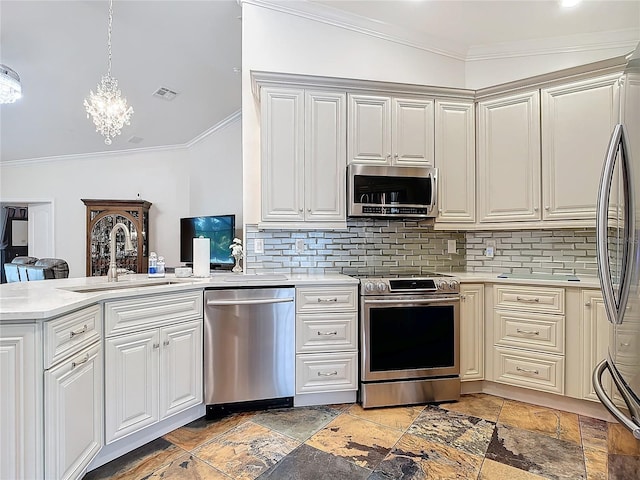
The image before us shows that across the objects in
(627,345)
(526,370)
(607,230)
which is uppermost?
(607,230)

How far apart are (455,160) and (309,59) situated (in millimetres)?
1587

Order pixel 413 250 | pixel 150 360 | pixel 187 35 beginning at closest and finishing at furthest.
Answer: pixel 150 360 < pixel 413 250 < pixel 187 35

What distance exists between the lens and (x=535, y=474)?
1839 mm

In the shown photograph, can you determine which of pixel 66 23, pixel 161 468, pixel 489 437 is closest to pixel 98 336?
pixel 161 468

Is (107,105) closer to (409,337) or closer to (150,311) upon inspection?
(150,311)

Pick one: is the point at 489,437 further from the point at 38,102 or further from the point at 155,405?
the point at 38,102

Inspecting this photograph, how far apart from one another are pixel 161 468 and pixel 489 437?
6.19ft

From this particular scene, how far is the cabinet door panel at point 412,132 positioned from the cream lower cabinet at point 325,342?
125cm

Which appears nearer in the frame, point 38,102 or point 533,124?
point 533,124

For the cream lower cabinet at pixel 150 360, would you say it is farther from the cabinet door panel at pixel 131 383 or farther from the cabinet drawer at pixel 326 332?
the cabinet drawer at pixel 326 332

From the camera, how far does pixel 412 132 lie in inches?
120

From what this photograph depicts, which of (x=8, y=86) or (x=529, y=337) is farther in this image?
(x=8, y=86)

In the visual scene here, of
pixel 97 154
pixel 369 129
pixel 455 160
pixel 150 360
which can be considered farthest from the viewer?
pixel 97 154

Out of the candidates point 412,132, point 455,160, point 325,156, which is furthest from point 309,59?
point 455,160
